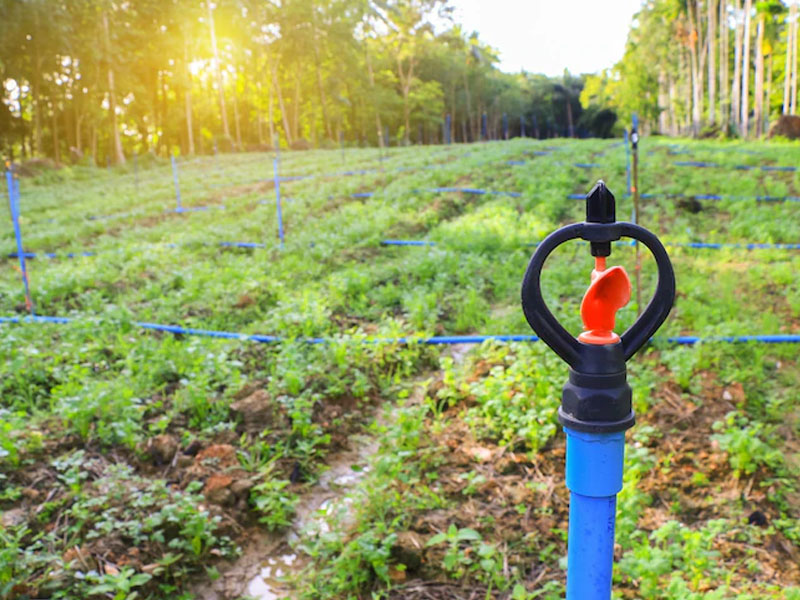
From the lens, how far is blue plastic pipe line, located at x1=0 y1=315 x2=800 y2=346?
427 centimetres

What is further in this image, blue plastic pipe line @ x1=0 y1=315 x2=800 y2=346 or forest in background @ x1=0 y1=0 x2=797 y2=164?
forest in background @ x1=0 y1=0 x2=797 y2=164

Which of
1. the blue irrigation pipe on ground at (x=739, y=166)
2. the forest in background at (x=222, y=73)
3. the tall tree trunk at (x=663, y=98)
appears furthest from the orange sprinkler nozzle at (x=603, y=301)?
the tall tree trunk at (x=663, y=98)

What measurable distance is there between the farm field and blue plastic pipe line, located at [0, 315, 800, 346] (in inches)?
1.7

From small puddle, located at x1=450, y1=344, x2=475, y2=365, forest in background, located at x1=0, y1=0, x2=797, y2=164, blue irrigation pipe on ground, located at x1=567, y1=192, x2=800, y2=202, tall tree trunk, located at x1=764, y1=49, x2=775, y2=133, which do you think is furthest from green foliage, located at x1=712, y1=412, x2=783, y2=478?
tall tree trunk, located at x1=764, y1=49, x2=775, y2=133

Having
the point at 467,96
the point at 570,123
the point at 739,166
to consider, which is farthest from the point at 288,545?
the point at 570,123

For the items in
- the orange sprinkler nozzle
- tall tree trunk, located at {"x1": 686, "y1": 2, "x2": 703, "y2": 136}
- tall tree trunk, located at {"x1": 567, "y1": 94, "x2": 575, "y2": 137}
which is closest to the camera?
the orange sprinkler nozzle

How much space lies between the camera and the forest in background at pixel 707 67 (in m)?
23.7

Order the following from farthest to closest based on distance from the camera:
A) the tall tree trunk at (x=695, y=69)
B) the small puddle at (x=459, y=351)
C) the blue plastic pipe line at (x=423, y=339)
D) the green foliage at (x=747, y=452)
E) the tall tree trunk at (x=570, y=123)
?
the tall tree trunk at (x=570, y=123) → the tall tree trunk at (x=695, y=69) → the small puddle at (x=459, y=351) → the blue plastic pipe line at (x=423, y=339) → the green foliage at (x=747, y=452)

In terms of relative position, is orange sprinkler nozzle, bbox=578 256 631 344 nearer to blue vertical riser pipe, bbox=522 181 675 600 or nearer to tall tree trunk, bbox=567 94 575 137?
blue vertical riser pipe, bbox=522 181 675 600

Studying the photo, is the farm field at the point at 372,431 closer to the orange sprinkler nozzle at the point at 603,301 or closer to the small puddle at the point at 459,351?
the small puddle at the point at 459,351

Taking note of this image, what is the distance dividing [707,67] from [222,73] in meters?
27.8

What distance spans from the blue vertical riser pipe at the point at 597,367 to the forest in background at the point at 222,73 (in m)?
24.8

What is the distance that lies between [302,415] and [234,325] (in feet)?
6.68

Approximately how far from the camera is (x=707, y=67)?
33.9 metres
